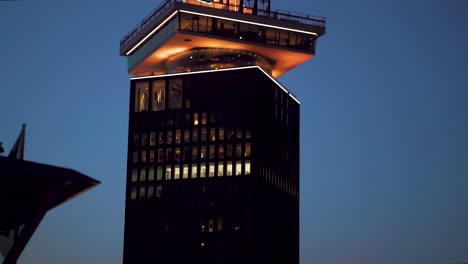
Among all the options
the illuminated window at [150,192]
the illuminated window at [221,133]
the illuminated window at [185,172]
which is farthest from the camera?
the illuminated window at [150,192]

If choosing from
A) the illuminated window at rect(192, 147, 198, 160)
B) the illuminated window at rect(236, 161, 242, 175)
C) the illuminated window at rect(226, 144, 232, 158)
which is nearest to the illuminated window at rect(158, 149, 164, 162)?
the illuminated window at rect(192, 147, 198, 160)

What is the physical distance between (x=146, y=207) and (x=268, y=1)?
38550mm

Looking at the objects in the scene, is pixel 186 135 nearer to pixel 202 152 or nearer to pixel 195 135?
pixel 195 135

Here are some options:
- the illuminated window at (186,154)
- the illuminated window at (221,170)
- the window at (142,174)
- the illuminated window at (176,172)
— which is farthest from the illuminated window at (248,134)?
the window at (142,174)

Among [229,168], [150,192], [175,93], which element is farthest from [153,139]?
[229,168]

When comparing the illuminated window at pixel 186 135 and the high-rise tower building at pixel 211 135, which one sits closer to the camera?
the high-rise tower building at pixel 211 135

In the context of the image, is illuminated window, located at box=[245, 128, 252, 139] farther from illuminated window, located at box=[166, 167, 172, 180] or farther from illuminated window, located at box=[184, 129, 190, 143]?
illuminated window, located at box=[166, 167, 172, 180]

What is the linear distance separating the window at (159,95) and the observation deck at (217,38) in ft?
8.27

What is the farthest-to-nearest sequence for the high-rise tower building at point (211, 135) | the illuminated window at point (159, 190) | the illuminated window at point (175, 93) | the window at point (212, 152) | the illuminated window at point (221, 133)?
1. the illuminated window at point (175, 93)
2. the illuminated window at point (159, 190)
3. the illuminated window at point (221, 133)
4. the window at point (212, 152)
5. the high-rise tower building at point (211, 135)

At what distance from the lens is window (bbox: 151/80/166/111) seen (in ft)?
583

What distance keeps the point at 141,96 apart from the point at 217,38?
19.7 m

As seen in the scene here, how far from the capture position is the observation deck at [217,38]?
546 feet

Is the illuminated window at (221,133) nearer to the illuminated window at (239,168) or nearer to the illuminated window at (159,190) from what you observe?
the illuminated window at (239,168)

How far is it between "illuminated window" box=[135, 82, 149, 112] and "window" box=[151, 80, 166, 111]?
1.48 meters
